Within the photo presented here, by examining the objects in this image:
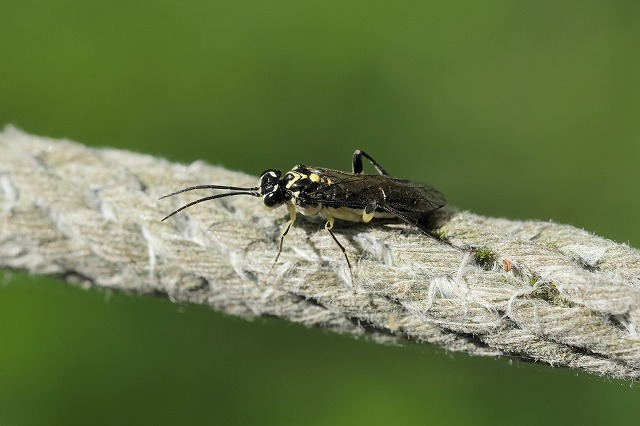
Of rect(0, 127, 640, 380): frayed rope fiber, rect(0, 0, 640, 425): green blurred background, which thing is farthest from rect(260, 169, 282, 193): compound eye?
rect(0, 0, 640, 425): green blurred background

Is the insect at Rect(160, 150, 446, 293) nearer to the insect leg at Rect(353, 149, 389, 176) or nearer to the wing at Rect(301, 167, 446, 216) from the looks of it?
the wing at Rect(301, 167, 446, 216)

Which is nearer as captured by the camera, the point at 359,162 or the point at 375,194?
the point at 375,194

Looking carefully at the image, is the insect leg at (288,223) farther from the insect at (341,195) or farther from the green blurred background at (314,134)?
the green blurred background at (314,134)

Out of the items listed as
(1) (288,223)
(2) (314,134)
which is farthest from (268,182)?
(2) (314,134)

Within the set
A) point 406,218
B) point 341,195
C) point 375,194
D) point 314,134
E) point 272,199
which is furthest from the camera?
point 314,134

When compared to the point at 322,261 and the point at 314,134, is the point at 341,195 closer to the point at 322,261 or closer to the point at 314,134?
the point at 322,261

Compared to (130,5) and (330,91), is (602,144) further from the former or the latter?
(130,5)
